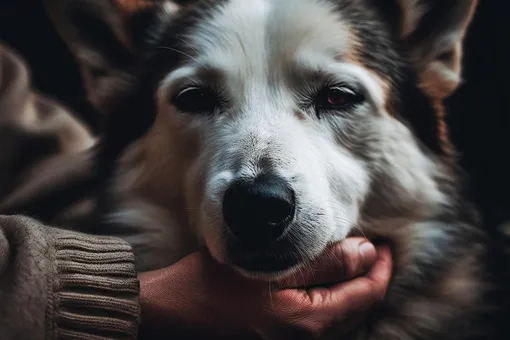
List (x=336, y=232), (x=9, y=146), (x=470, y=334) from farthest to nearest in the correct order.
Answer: (x=9, y=146)
(x=470, y=334)
(x=336, y=232)

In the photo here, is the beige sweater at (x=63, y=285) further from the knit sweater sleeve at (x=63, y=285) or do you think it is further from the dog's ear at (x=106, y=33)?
the dog's ear at (x=106, y=33)

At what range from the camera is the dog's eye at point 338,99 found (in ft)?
3.07

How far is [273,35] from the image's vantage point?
935 millimetres

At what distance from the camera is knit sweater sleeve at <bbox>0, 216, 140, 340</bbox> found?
0.72 metres

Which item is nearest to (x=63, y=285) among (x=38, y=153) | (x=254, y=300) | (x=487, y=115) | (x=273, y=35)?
(x=254, y=300)

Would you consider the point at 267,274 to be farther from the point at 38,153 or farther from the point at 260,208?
the point at 38,153

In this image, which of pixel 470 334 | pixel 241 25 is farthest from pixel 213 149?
pixel 470 334

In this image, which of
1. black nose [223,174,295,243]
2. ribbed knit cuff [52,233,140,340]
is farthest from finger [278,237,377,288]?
ribbed knit cuff [52,233,140,340]

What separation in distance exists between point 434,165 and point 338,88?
0.76 ft

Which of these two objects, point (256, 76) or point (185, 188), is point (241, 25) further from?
point (185, 188)

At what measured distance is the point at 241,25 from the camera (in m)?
0.97

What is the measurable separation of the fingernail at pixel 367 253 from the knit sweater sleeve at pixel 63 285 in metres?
0.34

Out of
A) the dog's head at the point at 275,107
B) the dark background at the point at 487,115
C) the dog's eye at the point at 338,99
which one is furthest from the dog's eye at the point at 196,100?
the dark background at the point at 487,115

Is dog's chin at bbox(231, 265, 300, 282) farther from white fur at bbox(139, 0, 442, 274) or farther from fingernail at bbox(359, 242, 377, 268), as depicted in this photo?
fingernail at bbox(359, 242, 377, 268)
